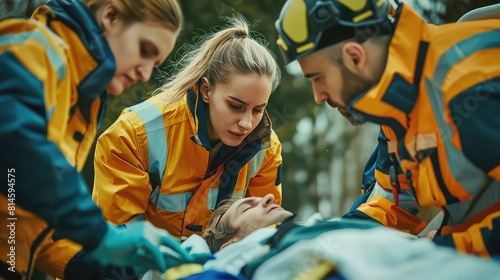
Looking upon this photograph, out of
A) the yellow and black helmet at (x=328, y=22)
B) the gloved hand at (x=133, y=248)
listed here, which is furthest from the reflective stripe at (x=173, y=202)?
the yellow and black helmet at (x=328, y=22)

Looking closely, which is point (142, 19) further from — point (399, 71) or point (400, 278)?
point (400, 278)

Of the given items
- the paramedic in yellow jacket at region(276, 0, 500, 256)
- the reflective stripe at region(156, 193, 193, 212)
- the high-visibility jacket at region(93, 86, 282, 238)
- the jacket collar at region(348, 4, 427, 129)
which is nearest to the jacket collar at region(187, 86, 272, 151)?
the high-visibility jacket at region(93, 86, 282, 238)

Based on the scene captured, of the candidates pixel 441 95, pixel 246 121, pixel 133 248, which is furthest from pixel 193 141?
pixel 441 95

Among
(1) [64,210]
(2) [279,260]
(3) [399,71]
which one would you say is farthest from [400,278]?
(1) [64,210]

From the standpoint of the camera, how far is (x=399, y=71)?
8.14 feet

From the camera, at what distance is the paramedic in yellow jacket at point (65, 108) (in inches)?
80.1

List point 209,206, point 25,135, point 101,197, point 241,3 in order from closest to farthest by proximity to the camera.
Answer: point 25,135
point 101,197
point 209,206
point 241,3

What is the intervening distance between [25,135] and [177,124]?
122 cm

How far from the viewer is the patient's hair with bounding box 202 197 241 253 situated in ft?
10.1

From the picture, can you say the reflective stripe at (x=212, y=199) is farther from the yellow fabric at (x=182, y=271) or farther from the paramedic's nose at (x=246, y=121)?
the yellow fabric at (x=182, y=271)

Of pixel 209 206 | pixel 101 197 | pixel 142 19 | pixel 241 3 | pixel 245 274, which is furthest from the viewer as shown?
pixel 241 3

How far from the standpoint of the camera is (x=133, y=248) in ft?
7.41

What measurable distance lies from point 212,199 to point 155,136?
15.2 inches

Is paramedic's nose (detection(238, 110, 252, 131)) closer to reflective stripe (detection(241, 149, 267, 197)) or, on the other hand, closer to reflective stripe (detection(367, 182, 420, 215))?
reflective stripe (detection(241, 149, 267, 197))
